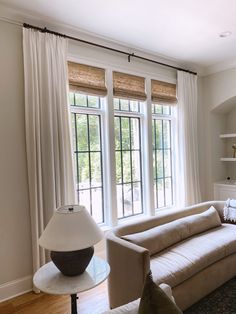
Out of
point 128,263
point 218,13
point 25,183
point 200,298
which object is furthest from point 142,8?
point 200,298

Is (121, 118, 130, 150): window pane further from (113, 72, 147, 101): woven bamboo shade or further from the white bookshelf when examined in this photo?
the white bookshelf

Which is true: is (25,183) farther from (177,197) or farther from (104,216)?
(177,197)

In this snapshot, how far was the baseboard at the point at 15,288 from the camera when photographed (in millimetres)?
2658

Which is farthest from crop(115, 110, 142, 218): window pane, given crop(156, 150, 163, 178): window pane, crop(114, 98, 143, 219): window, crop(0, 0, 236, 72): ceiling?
crop(0, 0, 236, 72): ceiling

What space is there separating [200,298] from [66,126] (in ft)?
7.44

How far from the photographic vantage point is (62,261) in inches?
67.3

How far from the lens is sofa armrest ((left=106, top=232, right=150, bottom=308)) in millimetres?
2104

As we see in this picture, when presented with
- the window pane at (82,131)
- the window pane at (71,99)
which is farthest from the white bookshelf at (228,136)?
the window pane at (71,99)

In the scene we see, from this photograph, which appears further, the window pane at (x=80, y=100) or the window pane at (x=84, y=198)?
the window pane at (x=84, y=198)

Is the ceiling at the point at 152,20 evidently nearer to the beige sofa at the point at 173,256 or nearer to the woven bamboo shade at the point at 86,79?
the woven bamboo shade at the point at 86,79

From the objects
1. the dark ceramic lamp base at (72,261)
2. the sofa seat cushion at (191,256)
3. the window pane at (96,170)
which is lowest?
the sofa seat cushion at (191,256)

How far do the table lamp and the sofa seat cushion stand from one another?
2.45 ft

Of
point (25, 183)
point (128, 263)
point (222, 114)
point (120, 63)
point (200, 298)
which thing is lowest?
point (200, 298)

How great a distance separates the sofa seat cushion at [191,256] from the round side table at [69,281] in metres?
0.57
